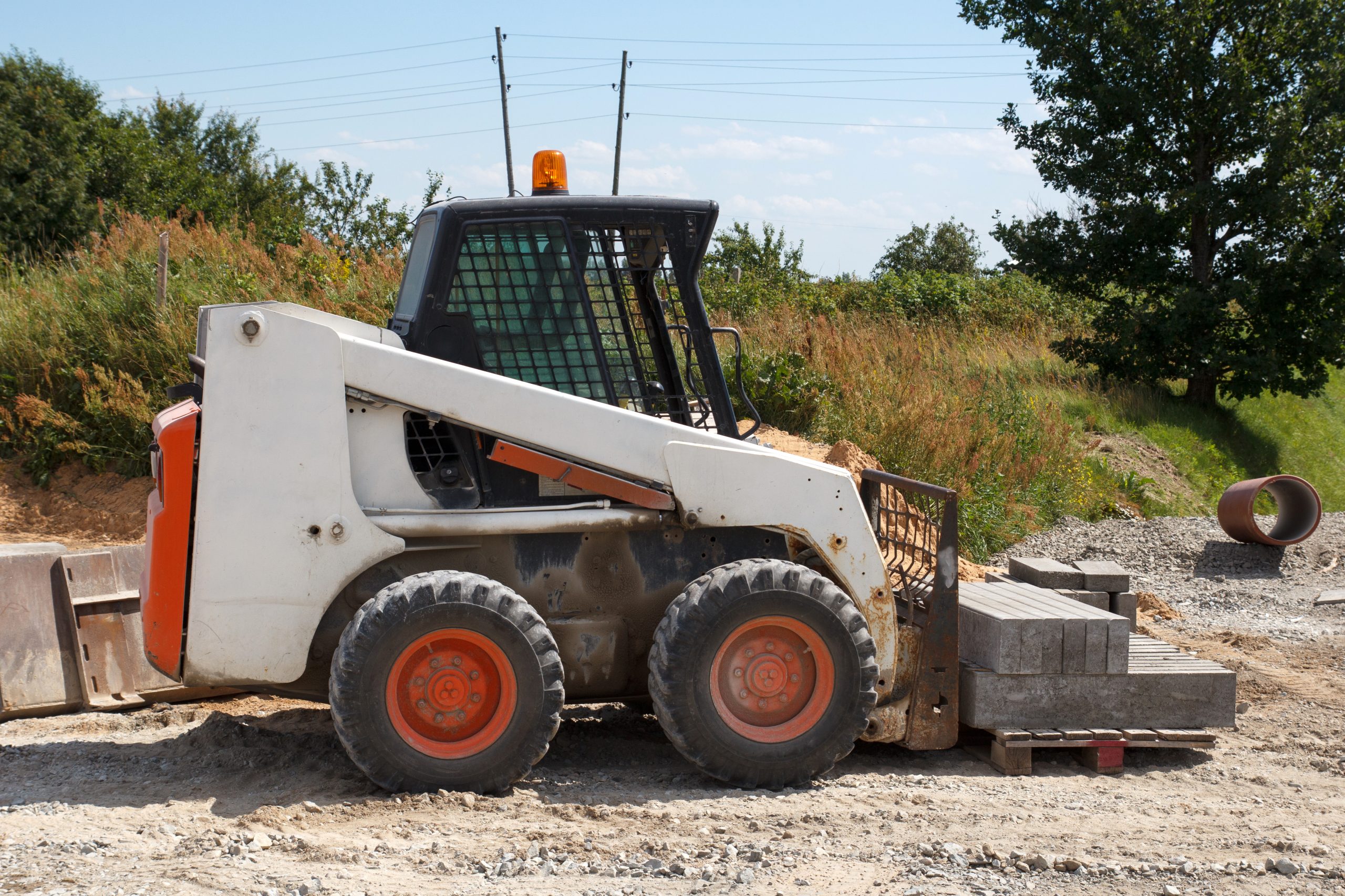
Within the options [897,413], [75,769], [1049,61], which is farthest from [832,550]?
[1049,61]

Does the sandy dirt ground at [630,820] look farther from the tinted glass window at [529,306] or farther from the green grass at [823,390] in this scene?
the green grass at [823,390]

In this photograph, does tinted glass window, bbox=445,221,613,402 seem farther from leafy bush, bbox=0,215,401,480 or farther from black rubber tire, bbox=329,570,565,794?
leafy bush, bbox=0,215,401,480

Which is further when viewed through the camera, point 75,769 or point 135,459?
point 135,459

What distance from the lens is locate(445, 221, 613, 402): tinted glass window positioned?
4.76 metres

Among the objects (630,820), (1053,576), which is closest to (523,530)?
(630,820)

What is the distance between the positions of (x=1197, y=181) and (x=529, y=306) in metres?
15.1

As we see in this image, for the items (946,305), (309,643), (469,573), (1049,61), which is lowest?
(309,643)

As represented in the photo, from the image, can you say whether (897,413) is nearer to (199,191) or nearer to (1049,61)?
(1049,61)

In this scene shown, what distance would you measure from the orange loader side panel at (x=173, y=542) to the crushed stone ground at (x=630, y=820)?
621 mm

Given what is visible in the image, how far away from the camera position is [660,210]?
4.82 m

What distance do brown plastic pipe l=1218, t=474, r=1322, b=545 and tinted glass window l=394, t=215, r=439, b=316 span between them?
27.5 ft

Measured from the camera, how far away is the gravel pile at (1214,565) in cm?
919

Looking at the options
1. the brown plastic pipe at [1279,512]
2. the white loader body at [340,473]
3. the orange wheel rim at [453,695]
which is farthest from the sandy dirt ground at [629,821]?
the brown plastic pipe at [1279,512]

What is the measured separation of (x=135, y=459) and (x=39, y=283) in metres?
2.85
